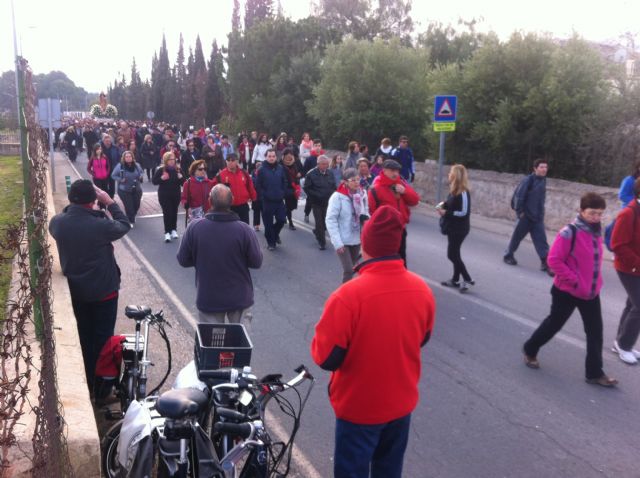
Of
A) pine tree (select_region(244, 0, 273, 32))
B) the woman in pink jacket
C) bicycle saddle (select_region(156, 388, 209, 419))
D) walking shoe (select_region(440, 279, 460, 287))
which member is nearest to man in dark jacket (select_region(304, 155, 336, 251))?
walking shoe (select_region(440, 279, 460, 287))

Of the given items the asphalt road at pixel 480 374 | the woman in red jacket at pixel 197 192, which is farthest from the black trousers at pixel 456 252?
the woman in red jacket at pixel 197 192

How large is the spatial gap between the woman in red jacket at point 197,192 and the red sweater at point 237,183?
23 cm

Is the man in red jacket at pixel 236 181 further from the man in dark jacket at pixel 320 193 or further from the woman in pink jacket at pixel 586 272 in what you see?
the woman in pink jacket at pixel 586 272

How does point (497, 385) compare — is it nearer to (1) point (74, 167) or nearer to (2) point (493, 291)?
(2) point (493, 291)

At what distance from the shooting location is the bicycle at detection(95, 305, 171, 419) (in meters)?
4.62

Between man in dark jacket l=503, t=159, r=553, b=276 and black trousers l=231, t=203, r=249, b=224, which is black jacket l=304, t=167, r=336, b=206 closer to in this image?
black trousers l=231, t=203, r=249, b=224

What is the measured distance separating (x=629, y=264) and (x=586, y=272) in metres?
0.84

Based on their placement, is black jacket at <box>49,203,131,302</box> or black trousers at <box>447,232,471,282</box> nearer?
black jacket at <box>49,203,131,302</box>

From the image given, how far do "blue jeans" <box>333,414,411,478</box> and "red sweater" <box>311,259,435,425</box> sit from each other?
0.06 m

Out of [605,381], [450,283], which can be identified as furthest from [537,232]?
[605,381]

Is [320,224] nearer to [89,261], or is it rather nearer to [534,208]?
[534,208]

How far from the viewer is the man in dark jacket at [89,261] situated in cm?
497

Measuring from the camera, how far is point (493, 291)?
8.88m

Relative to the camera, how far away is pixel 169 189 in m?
12.3
